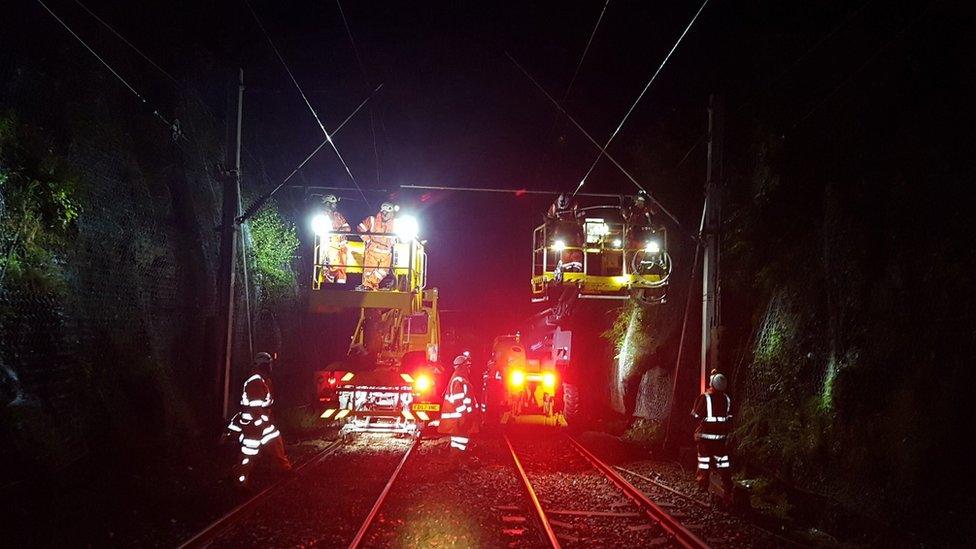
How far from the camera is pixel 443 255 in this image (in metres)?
40.4

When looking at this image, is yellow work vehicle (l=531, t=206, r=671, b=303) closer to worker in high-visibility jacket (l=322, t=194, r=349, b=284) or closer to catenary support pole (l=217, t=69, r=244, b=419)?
worker in high-visibility jacket (l=322, t=194, r=349, b=284)

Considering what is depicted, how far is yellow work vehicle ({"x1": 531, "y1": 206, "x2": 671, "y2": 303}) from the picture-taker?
44.0ft

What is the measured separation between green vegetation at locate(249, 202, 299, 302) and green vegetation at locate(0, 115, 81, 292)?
6909 mm

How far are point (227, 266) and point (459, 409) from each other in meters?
5.08

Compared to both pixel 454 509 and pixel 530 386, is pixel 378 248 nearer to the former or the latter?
pixel 530 386

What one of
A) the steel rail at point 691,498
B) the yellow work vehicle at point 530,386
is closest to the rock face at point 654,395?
the yellow work vehicle at point 530,386

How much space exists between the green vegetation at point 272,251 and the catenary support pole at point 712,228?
10728 millimetres

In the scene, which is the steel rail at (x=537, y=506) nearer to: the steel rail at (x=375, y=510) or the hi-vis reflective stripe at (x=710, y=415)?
the steel rail at (x=375, y=510)

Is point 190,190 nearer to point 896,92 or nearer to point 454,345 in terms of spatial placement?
point 896,92

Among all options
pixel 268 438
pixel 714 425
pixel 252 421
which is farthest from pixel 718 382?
pixel 252 421

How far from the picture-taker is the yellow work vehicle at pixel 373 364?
1362 cm

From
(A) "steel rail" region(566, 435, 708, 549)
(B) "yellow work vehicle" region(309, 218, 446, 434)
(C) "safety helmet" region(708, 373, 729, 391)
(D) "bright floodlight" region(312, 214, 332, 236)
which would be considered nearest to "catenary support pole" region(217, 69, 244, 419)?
(D) "bright floodlight" region(312, 214, 332, 236)

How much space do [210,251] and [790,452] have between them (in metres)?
11.9

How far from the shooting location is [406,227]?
46.5ft
